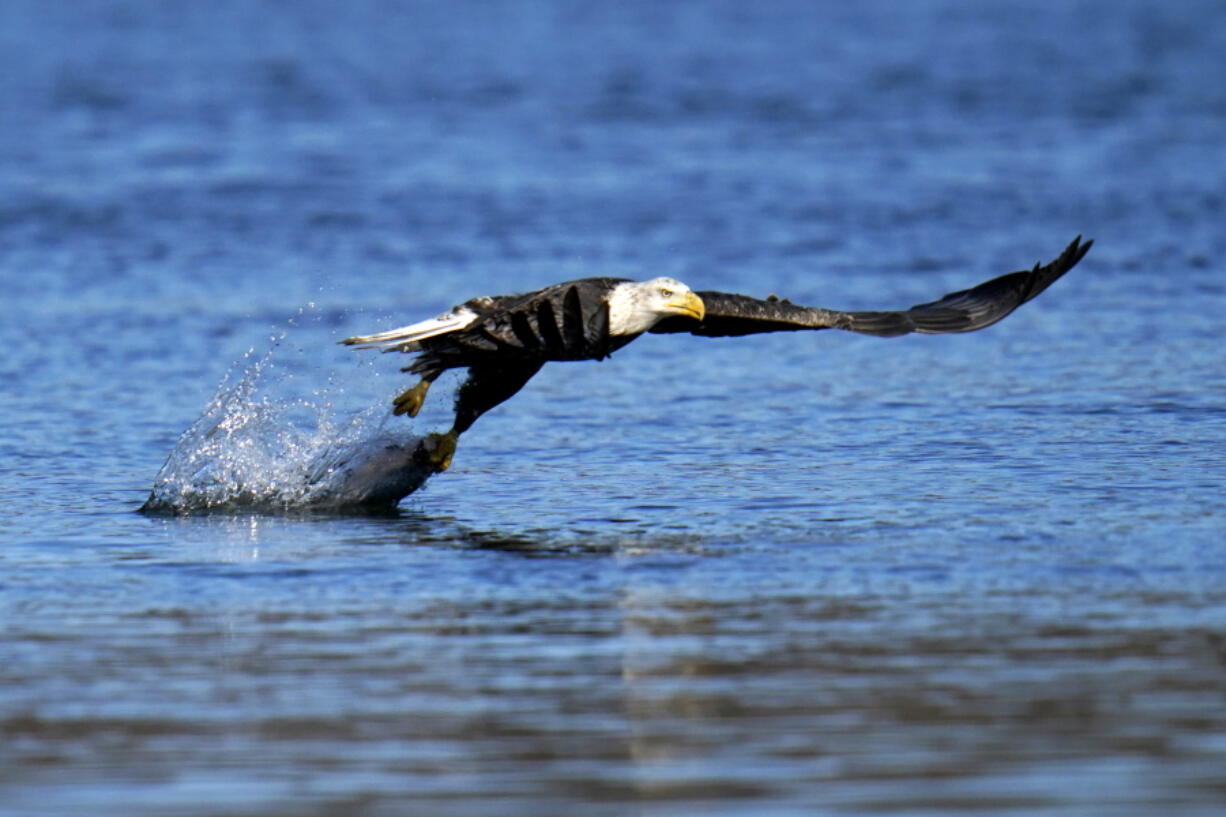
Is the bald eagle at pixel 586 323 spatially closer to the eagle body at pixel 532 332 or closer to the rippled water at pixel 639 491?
the eagle body at pixel 532 332

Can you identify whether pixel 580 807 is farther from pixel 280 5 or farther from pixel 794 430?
pixel 280 5

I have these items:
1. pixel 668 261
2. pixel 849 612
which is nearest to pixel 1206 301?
pixel 668 261

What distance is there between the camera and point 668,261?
1500cm

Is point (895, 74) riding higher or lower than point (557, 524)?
higher

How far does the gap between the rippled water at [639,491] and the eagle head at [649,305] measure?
672 millimetres

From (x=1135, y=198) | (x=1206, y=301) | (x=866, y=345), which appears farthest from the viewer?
(x=1135, y=198)

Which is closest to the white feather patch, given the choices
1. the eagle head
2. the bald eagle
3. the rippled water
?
the bald eagle

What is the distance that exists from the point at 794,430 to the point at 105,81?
21.3 meters

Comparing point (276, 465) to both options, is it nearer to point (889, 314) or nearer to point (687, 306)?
point (687, 306)

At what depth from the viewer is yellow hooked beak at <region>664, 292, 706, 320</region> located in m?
8.13

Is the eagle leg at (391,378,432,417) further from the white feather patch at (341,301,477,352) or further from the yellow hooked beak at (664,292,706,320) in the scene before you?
the yellow hooked beak at (664,292,706,320)

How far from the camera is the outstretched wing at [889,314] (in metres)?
8.52

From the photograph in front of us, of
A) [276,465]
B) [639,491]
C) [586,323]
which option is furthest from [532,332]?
[276,465]

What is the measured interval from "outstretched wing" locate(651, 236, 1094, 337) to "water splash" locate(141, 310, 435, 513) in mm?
1203
